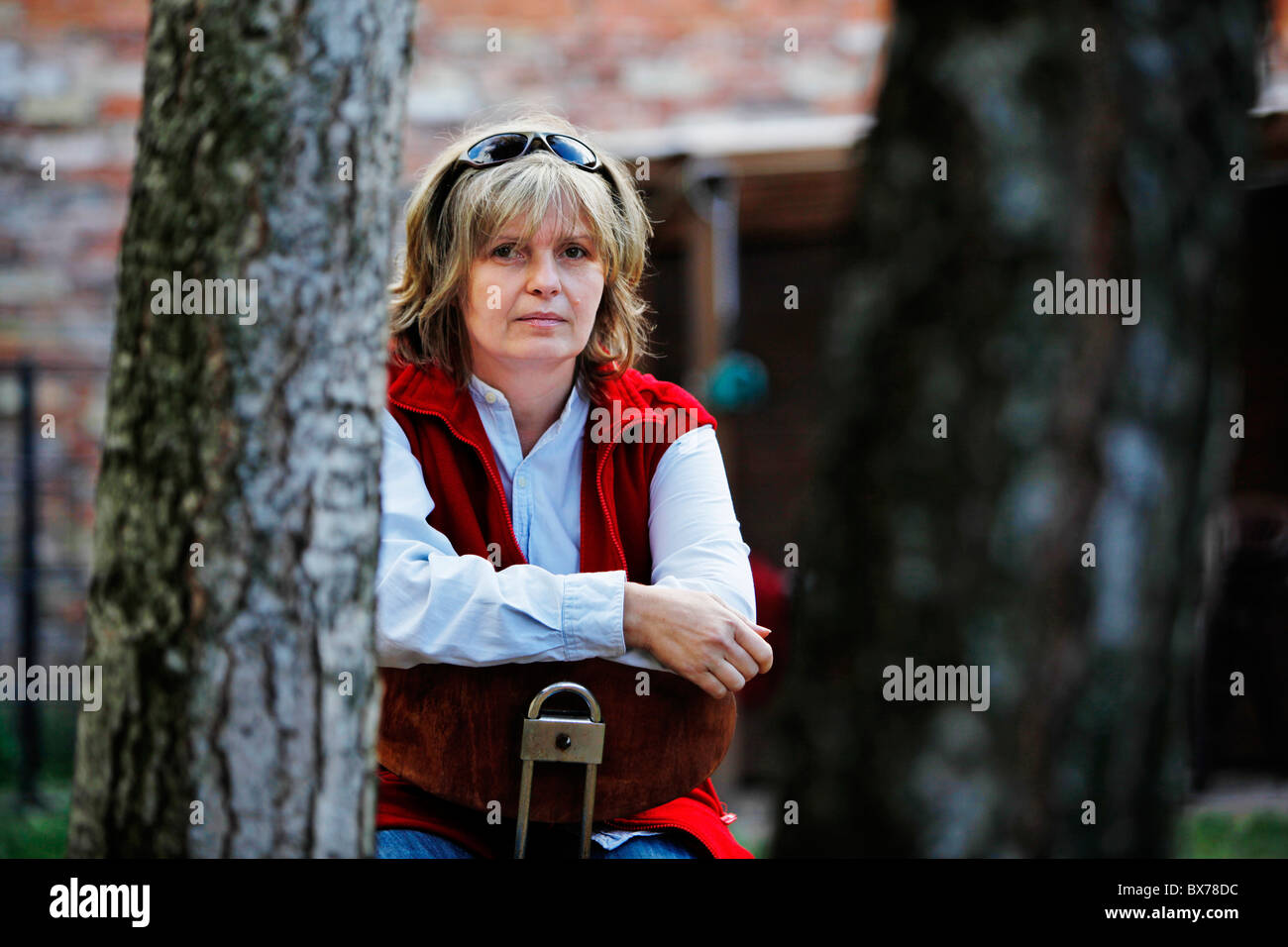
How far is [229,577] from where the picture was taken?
5.49ft

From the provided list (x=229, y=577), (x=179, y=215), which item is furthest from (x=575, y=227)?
(x=229, y=577)

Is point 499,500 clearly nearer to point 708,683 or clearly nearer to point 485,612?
point 485,612

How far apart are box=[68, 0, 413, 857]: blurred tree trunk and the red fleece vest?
0.21 meters

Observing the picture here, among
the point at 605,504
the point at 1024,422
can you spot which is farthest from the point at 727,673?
the point at 1024,422

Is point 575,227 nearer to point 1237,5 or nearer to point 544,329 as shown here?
point 544,329

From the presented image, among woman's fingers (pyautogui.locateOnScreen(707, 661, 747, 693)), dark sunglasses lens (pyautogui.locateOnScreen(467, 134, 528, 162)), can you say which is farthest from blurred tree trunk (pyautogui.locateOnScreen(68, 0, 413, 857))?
woman's fingers (pyautogui.locateOnScreen(707, 661, 747, 693))

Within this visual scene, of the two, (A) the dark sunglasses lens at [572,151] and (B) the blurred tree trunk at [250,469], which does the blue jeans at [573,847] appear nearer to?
(B) the blurred tree trunk at [250,469]

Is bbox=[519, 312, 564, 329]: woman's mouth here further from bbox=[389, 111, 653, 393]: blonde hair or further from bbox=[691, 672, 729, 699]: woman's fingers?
bbox=[691, 672, 729, 699]: woman's fingers

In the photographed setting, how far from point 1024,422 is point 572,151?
1.33 meters

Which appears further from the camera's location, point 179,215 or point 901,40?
point 179,215

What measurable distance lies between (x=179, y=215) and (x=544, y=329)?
0.57 m

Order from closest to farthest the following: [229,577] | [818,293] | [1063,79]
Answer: [1063,79]
[229,577]
[818,293]
